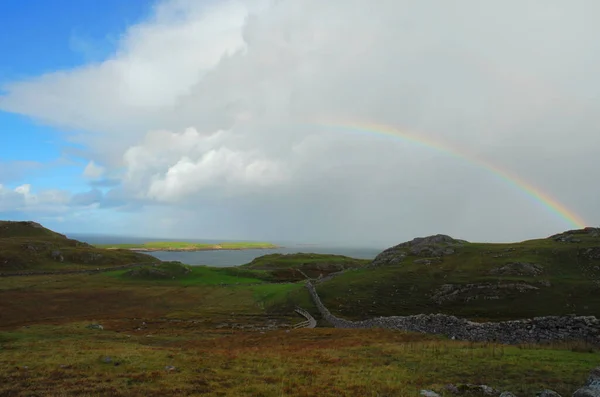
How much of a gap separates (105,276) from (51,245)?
6176 centimetres

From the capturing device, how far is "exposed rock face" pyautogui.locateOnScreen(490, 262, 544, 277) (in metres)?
66.0

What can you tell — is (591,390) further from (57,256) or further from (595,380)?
(57,256)

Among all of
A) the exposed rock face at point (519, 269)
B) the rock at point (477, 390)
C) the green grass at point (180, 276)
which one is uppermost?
the exposed rock face at point (519, 269)

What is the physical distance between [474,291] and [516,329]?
27325 millimetres

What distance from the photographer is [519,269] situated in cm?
6769

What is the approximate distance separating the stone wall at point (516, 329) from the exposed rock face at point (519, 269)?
104 ft

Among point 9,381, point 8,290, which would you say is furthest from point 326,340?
point 8,290

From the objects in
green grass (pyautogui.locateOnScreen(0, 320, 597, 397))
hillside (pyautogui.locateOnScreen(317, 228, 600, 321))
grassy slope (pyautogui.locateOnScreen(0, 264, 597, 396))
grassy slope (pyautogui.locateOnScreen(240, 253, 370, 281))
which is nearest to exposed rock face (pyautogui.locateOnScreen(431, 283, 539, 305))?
hillside (pyautogui.locateOnScreen(317, 228, 600, 321))

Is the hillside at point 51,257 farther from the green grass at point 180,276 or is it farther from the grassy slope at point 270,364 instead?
the grassy slope at point 270,364

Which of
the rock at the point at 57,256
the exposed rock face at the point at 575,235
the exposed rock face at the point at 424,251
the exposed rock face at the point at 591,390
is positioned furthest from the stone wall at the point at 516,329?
the rock at the point at 57,256

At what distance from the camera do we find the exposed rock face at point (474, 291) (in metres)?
59.1

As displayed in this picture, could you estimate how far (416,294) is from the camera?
6506 cm

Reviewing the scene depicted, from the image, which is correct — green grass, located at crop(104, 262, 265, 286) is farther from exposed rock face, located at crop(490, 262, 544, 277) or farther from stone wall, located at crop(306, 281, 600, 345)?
stone wall, located at crop(306, 281, 600, 345)

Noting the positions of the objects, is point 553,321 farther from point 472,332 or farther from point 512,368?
point 512,368
